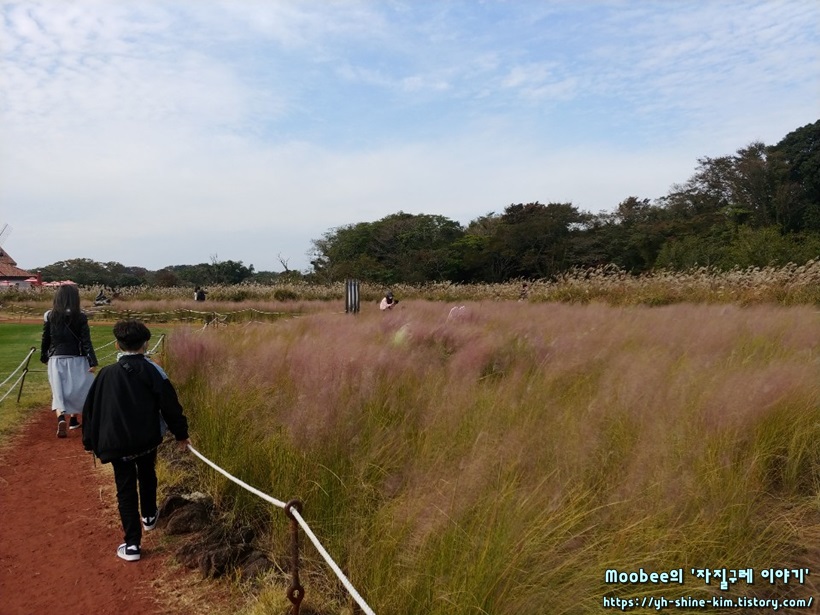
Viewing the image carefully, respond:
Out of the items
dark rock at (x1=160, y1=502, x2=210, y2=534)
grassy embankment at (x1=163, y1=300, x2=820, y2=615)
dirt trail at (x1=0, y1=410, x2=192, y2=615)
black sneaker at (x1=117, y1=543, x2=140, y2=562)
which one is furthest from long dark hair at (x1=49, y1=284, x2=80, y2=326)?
black sneaker at (x1=117, y1=543, x2=140, y2=562)

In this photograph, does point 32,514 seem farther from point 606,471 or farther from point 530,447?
point 606,471

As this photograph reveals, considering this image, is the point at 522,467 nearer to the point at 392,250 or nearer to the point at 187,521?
the point at 187,521

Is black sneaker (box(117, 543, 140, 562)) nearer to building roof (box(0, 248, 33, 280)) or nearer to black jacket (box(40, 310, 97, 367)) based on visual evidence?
black jacket (box(40, 310, 97, 367))

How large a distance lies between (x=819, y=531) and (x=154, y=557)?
378 centimetres

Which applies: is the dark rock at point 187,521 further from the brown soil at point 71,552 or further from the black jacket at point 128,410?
the black jacket at point 128,410

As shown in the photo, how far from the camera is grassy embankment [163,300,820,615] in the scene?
7.75 feet

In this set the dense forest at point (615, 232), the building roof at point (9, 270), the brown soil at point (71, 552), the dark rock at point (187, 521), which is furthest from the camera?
the building roof at point (9, 270)

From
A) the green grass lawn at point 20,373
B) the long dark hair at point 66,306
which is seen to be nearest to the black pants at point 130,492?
the long dark hair at point 66,306

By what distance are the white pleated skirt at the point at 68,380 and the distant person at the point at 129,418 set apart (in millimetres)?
2855

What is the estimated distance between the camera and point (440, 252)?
47.2m

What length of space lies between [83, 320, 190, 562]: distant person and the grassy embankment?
2.07 feet

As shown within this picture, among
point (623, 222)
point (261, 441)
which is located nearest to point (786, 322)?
point (261, 441)

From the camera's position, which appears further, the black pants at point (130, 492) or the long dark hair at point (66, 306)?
the long dark hair at point (66, 306)

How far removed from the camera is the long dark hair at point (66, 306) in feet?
19.2
